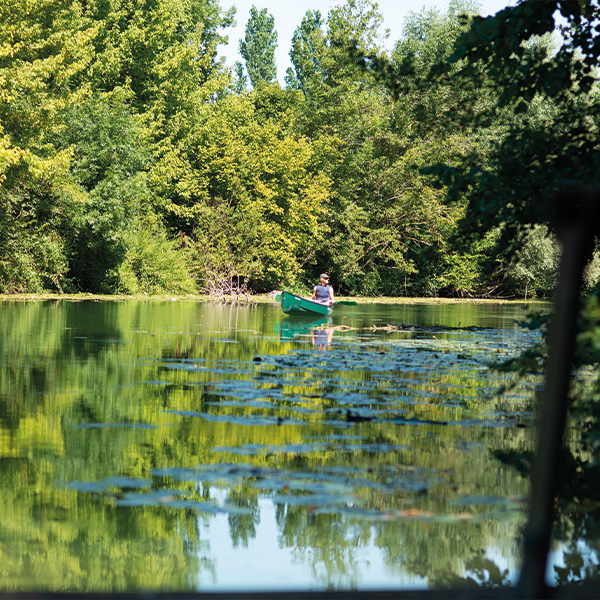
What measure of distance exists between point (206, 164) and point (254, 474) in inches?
1690

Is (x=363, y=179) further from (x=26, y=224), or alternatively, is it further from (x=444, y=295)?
(x=26, y=224)

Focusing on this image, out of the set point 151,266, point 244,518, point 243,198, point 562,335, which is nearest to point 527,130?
point 244,518

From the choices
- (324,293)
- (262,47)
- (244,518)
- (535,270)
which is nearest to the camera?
(244,518)

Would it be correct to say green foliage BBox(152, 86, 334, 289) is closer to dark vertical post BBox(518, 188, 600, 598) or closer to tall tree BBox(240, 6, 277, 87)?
tall tree BBox(240, 6, 277, 87)

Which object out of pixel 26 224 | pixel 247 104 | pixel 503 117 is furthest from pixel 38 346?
pixel 247 104

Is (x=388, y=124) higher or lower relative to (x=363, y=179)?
higher

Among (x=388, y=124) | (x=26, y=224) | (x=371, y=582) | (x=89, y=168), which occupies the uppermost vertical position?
(x=388, y=124)

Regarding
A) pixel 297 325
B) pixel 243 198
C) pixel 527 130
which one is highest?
pixel 243 198

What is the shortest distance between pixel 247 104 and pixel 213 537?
50289 mm

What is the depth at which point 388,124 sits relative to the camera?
54.3 metres

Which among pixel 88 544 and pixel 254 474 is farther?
pixel 254 474

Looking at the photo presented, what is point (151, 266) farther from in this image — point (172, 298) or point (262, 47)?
point (262, 47)

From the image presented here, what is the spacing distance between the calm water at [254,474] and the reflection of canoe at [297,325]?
7.14 meters

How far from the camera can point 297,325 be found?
24.8 metres
